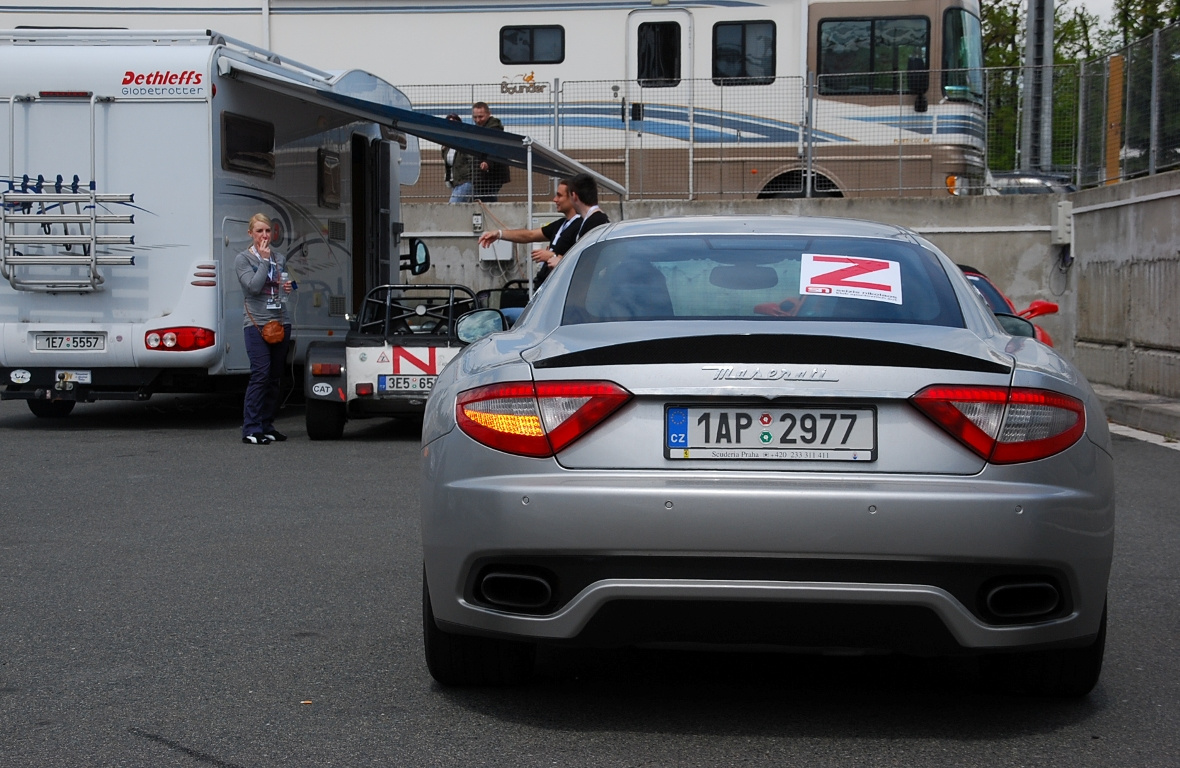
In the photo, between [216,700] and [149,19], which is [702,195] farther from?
[216,700]

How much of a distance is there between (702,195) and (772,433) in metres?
16.5

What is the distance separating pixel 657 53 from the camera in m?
19.7

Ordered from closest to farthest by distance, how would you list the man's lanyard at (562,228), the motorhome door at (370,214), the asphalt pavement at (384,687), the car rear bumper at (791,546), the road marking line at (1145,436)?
the car rear bumper at (791,546), the asphalt pavement at (384,687), the man's lanyard at (562,228), the road marking line at (1145,436), the motorhome door at (370,214)

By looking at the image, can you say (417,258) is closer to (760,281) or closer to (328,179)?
(328,179)

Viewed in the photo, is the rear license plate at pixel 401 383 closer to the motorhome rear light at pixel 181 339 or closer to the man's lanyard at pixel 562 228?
the man's lanyard at pixel 562 228

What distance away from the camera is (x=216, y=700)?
166 inches

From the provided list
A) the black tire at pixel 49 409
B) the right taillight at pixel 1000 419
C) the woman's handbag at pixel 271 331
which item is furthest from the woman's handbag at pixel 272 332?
the right taillight at pixel 1000 419

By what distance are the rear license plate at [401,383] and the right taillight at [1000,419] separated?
298 inches

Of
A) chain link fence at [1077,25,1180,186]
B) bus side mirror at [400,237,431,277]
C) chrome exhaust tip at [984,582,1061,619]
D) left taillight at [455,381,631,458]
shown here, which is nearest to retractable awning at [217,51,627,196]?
bus side mirror at [400,237,431,277]

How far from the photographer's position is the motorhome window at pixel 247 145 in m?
12.0

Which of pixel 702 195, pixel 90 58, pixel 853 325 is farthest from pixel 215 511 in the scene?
pixel 702 195

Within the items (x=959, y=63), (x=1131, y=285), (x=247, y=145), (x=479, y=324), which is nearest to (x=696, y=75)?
(x=959, y=63)

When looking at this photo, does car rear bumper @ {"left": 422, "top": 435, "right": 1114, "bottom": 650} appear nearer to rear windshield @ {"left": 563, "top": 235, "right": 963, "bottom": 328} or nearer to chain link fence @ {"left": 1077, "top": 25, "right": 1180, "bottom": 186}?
rear windshield @ {"left": 563, "top": 235, "right": 963, "bottom": 328}

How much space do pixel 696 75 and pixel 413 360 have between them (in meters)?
9.98
